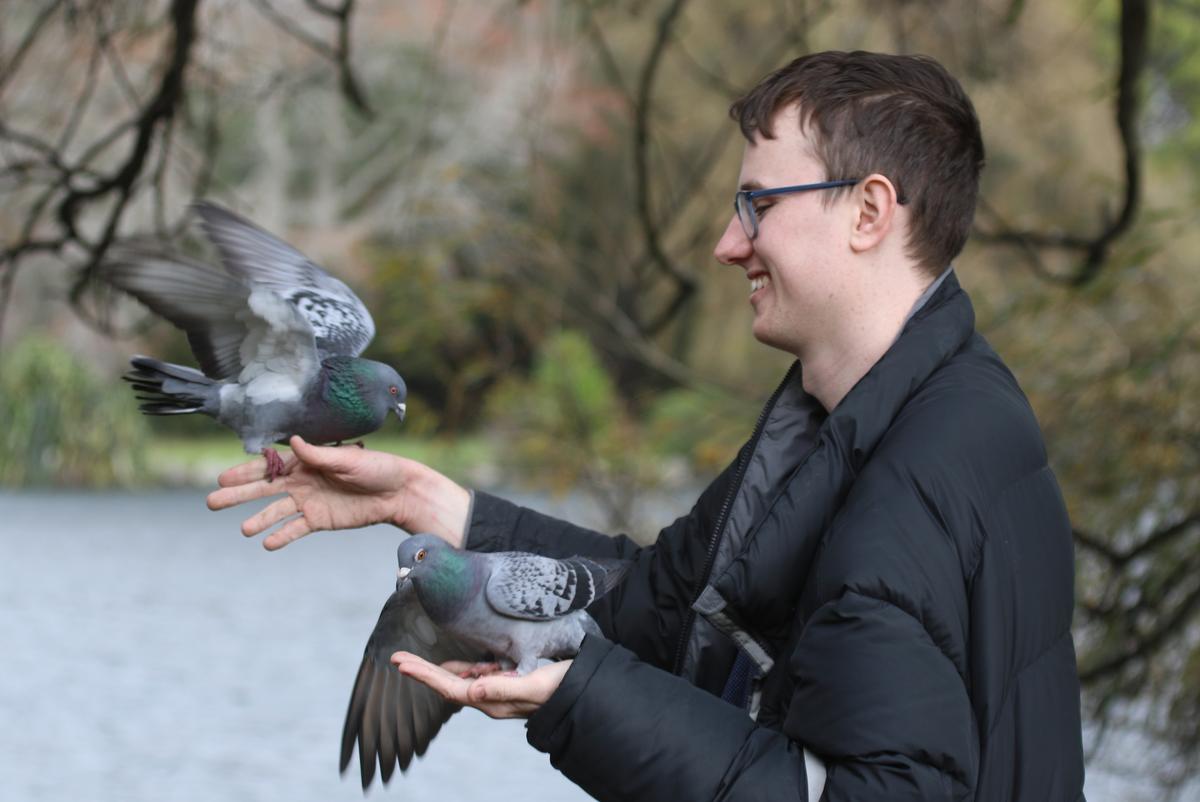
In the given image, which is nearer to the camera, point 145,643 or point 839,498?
point 839,498

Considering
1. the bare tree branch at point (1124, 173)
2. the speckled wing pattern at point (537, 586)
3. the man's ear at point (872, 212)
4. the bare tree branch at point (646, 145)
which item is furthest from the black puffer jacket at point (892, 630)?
the bare tree branch at point (646, 145)

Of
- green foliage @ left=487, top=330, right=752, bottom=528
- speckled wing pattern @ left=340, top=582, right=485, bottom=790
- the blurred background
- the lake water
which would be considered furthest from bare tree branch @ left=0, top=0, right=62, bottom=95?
the lake water

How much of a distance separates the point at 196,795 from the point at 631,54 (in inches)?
316

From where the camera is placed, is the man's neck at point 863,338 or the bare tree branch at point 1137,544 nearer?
the man's neck at point 863,338

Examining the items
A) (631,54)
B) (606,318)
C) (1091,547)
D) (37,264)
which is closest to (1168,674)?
(1091,547)

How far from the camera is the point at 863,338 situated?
151 centimetres

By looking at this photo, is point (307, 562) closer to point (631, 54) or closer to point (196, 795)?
point (631, 54)

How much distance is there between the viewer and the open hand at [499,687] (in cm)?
140

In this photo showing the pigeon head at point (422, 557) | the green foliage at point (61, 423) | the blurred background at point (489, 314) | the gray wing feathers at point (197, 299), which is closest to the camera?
the pigeon head at point (422, 557)

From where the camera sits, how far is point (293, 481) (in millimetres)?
1939

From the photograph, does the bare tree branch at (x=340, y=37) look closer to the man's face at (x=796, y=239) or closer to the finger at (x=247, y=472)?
the finger at (x=247, y=472)

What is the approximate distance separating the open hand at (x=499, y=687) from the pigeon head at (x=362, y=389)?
2.10ft

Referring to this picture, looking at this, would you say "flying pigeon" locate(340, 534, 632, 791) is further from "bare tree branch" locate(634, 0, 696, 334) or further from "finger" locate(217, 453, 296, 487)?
"bare tree branch" locate(634, 0, 696, 334)

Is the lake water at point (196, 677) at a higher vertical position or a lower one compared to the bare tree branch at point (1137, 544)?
lower
